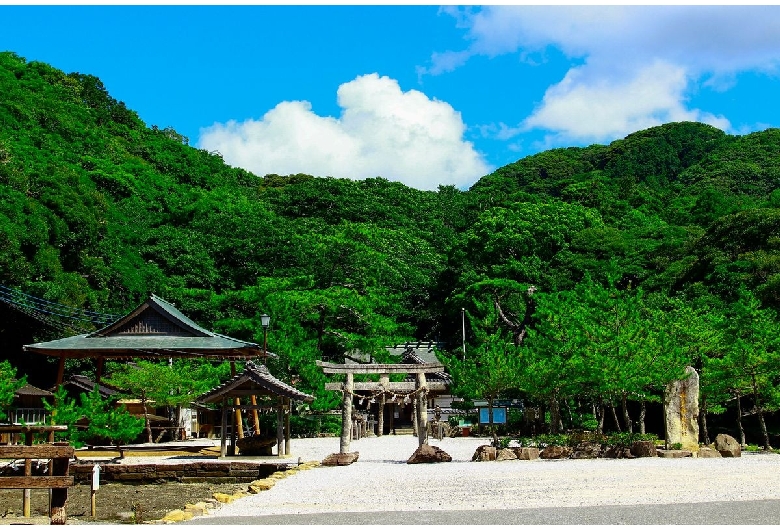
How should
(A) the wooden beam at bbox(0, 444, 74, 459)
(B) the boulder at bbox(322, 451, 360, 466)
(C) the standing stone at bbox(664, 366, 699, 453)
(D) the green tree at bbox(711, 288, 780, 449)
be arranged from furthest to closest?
1. (D) the green tree at bbox(711, 288, 780, 449)
2. (C) the standing stone at bbox(664, 366, 699, 453)
3. (B) the boulder at bbox(322, 451, 360, 466)
4. (A) the wooden beam at bbox(0, 444, 74, 459)

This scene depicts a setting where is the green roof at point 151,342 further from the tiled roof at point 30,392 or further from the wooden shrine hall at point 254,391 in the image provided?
the tiled roof at point 30,392

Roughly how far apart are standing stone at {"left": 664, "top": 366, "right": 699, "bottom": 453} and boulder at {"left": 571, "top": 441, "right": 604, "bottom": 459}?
68.2 inches

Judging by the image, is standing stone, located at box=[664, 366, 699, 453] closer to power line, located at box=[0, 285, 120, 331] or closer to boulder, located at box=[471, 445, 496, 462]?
boulder, located at box=[471, 445, 496, 462]

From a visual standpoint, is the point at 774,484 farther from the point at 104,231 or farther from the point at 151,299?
the point at 104,231

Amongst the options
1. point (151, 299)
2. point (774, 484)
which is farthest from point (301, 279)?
point (774, 484)

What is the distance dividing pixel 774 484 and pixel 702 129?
69.8 m

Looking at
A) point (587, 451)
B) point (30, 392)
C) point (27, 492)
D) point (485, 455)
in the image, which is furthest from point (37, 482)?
point (30, 392)

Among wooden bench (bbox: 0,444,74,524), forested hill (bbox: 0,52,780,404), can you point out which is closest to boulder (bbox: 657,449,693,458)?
forested hill (bbox: 0,52,780,404)

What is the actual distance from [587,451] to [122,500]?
1088cm

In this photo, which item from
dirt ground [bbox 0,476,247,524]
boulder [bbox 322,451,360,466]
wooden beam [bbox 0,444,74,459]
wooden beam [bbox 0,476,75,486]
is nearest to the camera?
wooden beam [bbox 0,476,75,486]

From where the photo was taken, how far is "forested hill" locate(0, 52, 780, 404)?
3581 centimetres

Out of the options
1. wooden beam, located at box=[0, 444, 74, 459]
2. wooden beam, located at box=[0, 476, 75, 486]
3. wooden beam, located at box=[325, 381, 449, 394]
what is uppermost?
wooden beam, located at box=[325, 381, 449, 394]

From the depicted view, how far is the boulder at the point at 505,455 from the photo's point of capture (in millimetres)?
20406

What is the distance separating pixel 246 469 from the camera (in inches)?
779
